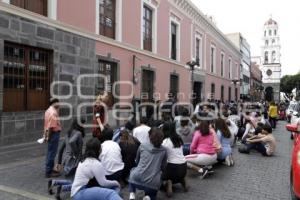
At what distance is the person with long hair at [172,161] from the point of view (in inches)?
231

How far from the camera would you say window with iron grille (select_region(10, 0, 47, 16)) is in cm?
959

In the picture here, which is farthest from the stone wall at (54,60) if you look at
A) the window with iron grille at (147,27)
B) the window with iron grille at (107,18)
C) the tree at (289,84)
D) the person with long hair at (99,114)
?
the tree at (289,84)

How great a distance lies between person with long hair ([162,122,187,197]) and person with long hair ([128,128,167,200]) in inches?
16.2

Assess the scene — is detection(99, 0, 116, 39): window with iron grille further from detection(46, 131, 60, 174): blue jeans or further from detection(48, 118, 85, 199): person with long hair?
detection(46, 131, 60, 174): blue jeans

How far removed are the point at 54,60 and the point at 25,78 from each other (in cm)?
125

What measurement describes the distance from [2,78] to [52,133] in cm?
304

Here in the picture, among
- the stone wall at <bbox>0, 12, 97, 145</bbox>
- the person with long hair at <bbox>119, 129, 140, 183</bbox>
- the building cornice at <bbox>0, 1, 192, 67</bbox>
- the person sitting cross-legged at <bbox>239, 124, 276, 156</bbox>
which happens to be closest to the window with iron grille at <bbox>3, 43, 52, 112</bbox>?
the stone wall at <bbox>0, 12, 97, 145</bbox>

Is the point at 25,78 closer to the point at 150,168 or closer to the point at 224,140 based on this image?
the point at 224,140

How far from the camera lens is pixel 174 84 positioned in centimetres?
2173

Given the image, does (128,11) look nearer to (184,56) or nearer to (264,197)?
(184,56)

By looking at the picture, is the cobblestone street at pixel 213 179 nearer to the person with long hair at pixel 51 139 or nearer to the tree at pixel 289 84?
the person with long hair at pixel 51 139

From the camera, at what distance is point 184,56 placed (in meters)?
23.1

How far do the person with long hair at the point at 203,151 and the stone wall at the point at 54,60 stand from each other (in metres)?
4.93

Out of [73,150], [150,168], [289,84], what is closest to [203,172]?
[150,168]
